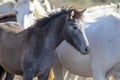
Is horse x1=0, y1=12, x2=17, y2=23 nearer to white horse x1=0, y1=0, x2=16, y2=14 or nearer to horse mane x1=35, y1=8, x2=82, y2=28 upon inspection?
white horse x1=0, y1=0, x2=16, y2=14

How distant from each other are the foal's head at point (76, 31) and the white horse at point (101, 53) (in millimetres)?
818

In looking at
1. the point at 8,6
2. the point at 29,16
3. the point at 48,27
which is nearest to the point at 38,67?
the point at 48,27

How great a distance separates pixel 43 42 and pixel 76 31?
0.69m

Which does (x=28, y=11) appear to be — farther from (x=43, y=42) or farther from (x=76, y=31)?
(x=76, y=31)

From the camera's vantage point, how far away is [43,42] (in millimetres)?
7016

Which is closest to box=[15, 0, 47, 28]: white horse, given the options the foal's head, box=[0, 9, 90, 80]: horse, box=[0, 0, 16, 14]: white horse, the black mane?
box=[0, 0, 16, 14]: white horse

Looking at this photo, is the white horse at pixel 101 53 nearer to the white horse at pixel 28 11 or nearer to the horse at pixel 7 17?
the white horse at pixel 28 11

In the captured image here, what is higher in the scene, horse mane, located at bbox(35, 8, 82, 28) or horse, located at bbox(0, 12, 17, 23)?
horse mane, located at bbox(35, 8, 82, 28)

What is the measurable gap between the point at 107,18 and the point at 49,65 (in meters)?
1.41

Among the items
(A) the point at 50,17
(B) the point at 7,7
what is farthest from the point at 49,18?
(B) the point at 7,7

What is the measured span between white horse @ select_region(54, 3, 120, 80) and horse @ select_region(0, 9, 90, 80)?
761 mm

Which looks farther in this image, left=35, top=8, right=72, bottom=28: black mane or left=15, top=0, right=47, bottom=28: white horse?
left=15, top=0, right=47, bottom=28: white horse

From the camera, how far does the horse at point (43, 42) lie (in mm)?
6613

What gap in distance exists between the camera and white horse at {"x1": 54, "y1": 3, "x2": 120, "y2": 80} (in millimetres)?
7289
